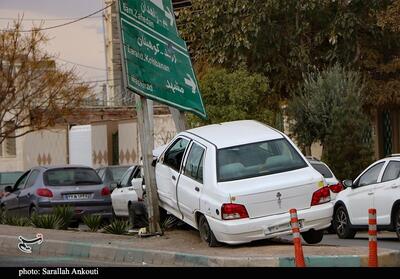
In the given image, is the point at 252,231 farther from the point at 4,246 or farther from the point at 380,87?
the point at 380,87

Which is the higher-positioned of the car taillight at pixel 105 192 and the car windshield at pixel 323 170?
the car windshield at pixel 323 170

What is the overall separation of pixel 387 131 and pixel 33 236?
859 inches

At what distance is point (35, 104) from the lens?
3856cm

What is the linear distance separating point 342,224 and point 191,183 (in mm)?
6208

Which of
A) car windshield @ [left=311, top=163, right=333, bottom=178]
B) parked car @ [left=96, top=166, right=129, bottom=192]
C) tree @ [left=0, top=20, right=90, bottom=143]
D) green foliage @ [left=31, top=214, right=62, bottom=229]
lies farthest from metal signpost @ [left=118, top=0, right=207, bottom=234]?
tree @ [left=0, top=20, right=90, bottom=143]

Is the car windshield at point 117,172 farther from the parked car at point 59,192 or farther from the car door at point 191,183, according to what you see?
the car door at point 191,183

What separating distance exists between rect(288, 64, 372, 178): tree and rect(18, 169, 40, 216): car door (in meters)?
10.0

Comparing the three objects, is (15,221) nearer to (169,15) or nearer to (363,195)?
(169,15)

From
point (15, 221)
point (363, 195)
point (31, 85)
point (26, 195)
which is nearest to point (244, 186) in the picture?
point (363, 195)

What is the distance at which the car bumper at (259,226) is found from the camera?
38.2ft

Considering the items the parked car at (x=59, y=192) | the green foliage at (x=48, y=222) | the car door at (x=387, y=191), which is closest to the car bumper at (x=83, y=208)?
the parked car at (x=59, y=192)

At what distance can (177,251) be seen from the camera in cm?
1182

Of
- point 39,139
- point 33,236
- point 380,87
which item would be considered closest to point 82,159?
point 39,139

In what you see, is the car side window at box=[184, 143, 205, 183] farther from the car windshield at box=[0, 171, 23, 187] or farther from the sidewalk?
the car windshield at box=[0, 171, 23, 187]
